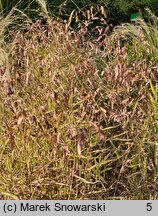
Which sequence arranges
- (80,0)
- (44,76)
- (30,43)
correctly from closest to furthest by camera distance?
(44,76) → (30,43) → (80,0)

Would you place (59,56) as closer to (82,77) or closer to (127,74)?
(82,77)

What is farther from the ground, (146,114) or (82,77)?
(82,77)

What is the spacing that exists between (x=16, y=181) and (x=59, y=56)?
820 mm

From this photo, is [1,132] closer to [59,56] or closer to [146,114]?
[59,56]

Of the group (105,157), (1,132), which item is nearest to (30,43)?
(1,132)

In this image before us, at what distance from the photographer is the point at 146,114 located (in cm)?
321

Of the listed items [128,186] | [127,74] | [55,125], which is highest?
[127,74]

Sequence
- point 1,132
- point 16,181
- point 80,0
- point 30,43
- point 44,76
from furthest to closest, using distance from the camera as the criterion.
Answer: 1. point 80,0
2. point 30,43
3. point 44,76
4. point 1,132
5. point 16,181

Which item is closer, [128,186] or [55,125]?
[55,125]

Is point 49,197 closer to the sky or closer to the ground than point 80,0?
closer to the ground

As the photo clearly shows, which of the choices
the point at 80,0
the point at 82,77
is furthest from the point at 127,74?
the point at 80,0

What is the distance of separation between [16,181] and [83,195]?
33 centimetres

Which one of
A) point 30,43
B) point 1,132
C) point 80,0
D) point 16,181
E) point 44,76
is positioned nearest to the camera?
point 16,181

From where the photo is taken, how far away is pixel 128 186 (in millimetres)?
2980
